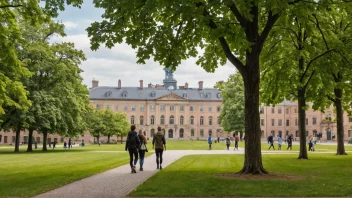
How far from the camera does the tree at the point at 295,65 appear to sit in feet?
72.5

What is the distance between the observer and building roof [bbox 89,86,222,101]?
111312 millimetres

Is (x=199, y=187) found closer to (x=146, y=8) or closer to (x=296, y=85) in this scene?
(x=146, y=8)

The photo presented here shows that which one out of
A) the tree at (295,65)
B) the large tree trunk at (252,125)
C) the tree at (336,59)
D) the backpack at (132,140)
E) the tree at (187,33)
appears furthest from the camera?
the tree at (295,65)

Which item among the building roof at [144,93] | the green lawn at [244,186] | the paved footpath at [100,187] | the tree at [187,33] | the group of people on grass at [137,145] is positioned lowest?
the paved footpath at [100,187]

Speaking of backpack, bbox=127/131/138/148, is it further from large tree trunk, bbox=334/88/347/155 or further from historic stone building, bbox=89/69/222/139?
historic stone building, bbox=89/69/222/139

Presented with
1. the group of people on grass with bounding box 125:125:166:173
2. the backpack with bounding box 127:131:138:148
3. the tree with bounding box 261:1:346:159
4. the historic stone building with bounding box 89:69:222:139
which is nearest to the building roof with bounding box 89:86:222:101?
the historic stone building with bounding box 89:69:222:139

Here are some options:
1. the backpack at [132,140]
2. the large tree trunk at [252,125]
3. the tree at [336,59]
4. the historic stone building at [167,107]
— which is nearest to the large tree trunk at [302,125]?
the tree at [336,59]

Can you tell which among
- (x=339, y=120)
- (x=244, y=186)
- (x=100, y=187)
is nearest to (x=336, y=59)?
(x=339, y=120)

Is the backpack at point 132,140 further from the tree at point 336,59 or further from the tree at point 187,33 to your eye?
the tree at point 336,59

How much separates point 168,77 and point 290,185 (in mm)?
111942

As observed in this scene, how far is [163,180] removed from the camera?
1340 cm

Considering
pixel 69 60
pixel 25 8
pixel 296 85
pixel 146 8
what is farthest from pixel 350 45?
pixel 69 60

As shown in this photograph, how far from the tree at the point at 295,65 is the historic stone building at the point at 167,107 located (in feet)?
284

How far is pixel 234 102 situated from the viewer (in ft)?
208
